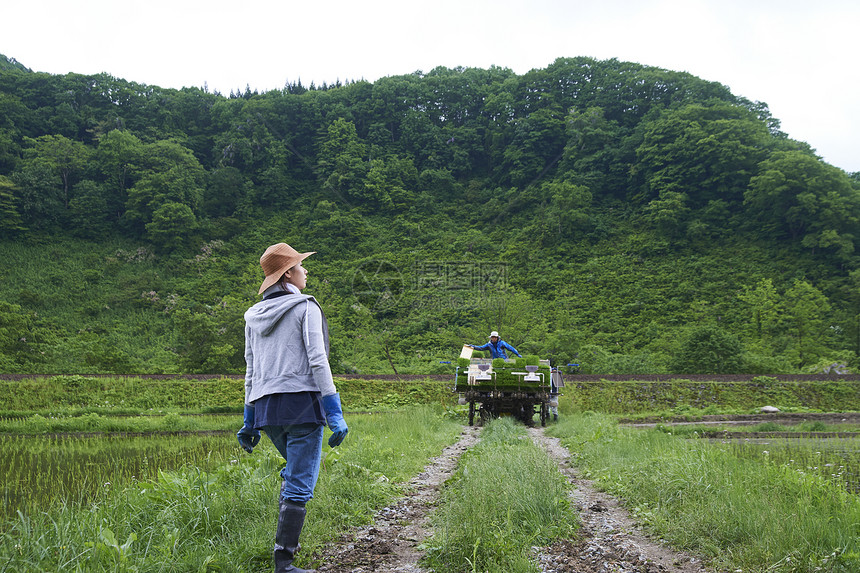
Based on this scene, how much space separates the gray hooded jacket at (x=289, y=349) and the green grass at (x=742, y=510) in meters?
2.88

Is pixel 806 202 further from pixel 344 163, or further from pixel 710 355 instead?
pixel 344 163

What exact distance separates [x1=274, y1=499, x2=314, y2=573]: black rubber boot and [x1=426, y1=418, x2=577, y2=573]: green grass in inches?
35.3

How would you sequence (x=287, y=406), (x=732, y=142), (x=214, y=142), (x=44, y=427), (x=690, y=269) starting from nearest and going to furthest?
(x=287, y=406), (x=44, y=427), (x=690, y=269), (x=732, y=142), (x=214, y=142)

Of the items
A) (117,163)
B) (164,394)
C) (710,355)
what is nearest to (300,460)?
(164,394)

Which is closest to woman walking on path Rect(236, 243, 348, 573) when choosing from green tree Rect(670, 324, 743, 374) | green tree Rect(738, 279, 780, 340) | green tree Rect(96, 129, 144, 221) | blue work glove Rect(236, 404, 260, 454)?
blue work glove Rect(236, 404, 260, 454)

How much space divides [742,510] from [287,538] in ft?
10.6

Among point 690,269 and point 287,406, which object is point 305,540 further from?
point 690,269

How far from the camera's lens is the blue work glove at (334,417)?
3367 mm

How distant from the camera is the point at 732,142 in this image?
51344 millimetres

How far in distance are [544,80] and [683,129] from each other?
23.4 m

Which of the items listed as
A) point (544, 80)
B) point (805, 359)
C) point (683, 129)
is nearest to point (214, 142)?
point (544, 80)

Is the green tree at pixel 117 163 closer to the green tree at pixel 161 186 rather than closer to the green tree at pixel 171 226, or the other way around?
the green tree at pixel 161 186

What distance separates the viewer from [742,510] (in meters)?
4.03

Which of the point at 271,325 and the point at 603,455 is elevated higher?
the point at 271,325
